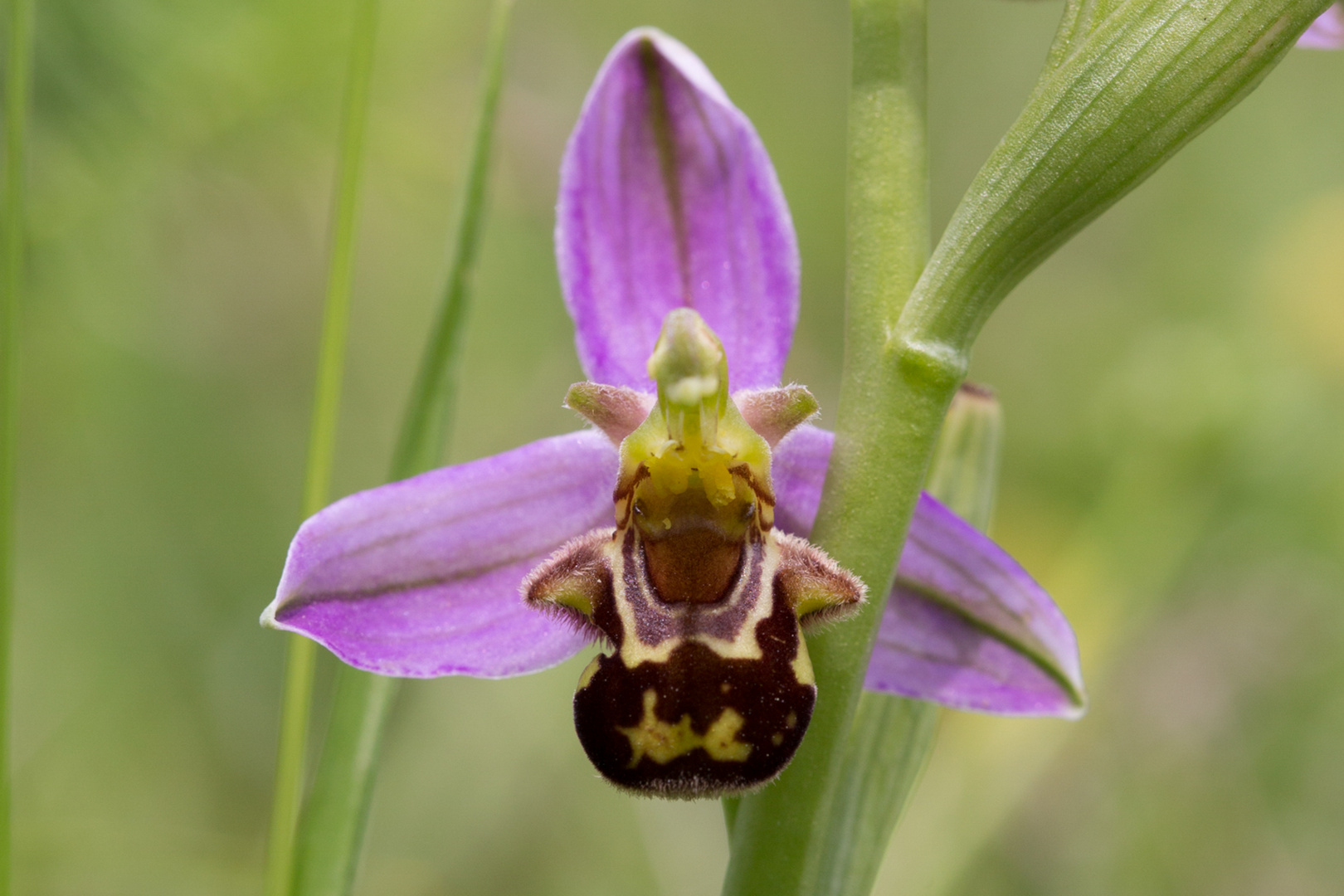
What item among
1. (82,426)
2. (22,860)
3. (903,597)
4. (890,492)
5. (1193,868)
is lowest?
(22,860)

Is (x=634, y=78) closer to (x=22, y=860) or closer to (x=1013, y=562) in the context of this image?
(x=1013, y=562)

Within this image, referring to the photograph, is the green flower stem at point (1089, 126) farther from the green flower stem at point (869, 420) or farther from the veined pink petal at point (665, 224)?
the veined pink petal at point (665, 224)

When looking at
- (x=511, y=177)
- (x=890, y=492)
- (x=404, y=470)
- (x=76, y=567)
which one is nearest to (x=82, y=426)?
(x=76, y=567)

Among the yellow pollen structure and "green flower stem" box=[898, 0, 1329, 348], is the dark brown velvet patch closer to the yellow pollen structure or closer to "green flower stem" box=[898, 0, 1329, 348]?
the yellow pollen structure

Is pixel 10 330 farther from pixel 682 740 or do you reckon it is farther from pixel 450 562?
pixel 682 740

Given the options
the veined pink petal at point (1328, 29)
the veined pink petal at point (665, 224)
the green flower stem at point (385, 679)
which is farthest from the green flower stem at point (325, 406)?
the veined pink petal at point (1328, 29)
